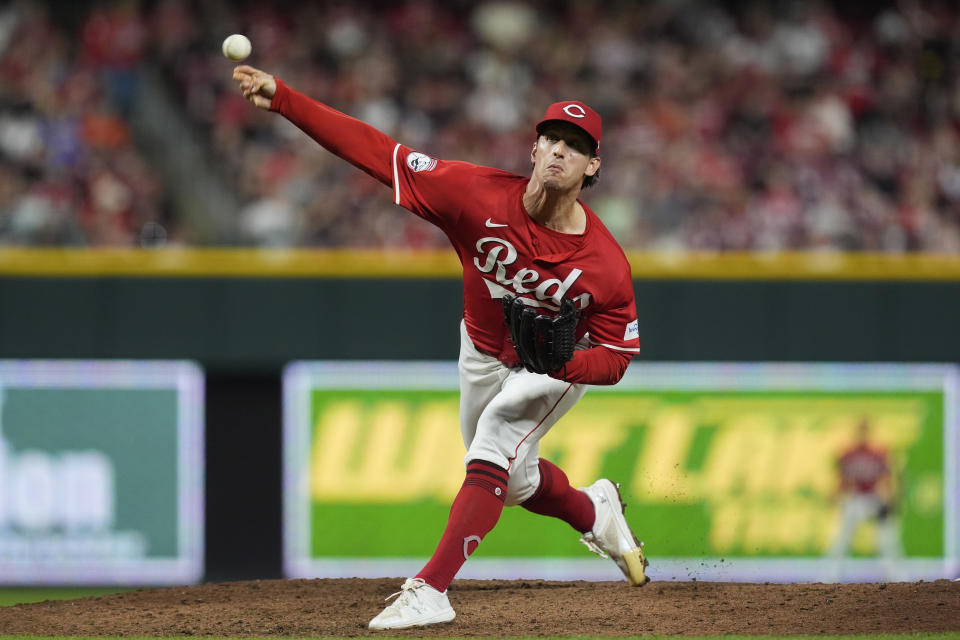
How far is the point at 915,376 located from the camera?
820cm

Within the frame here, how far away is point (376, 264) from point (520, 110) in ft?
8.06

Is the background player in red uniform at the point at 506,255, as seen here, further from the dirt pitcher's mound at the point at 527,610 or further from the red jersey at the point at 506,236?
the dirt pitcher's mound at the point at 527,610

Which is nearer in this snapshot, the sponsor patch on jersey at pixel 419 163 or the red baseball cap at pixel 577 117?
the red baseball cap at pixel 577 117

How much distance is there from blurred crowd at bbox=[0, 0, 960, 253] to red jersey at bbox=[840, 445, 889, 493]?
136 centimetres

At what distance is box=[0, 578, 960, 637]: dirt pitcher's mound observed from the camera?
440 centimetres

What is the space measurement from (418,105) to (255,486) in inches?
132

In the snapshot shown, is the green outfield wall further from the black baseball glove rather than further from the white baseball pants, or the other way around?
the black baseball glove

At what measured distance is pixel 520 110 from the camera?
9859 millimetres

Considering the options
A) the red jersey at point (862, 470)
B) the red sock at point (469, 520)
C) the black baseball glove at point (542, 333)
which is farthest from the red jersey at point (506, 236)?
the red jersey at point (862, 470)

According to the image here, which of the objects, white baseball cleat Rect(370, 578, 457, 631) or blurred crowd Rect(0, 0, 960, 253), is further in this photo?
blurred crowd Rect(0, 0, 960, 253)

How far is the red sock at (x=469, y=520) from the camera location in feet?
14.4

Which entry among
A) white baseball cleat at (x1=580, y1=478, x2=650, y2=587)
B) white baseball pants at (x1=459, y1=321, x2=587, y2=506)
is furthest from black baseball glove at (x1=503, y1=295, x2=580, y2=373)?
white baseball cleat at (x1=580, y1=478, x2=650, y2=587)

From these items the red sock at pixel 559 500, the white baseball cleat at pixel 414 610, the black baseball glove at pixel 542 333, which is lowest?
the white baseball cleat at pixel 414 610

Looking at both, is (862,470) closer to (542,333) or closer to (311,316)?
(311,316)
